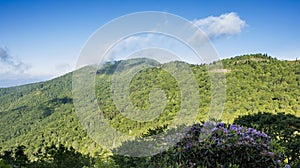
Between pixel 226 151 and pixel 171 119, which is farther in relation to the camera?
pixel 171 119

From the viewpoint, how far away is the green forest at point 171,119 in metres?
2.53

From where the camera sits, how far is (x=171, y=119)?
14.8 ft

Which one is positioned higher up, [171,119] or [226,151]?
[171,119]

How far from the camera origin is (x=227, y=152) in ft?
8.12

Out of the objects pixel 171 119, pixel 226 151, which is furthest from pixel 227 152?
pixel 171 119

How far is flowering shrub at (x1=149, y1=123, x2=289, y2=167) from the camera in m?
2.44

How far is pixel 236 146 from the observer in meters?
2.45

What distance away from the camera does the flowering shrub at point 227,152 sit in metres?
2.44

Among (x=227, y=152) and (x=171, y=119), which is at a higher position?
(x=171, y=119)

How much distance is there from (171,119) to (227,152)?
6.75 feet

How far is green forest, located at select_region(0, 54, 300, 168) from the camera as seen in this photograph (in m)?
2.53

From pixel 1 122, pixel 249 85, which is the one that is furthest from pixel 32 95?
pixel 249 85

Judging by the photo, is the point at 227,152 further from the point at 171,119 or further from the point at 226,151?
the point at 171,119

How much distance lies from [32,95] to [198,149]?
3018 inches
